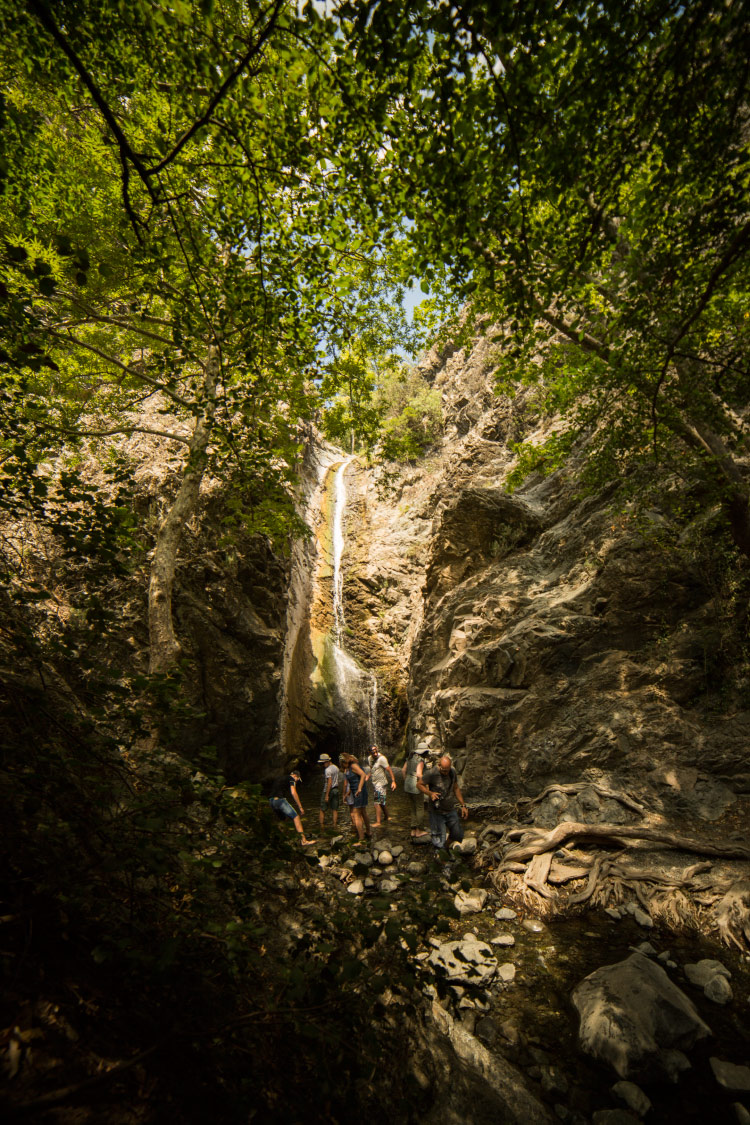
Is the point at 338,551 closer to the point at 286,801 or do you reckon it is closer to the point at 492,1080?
the point at 286,801

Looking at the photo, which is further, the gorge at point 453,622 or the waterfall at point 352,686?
the waterfall at point 352,686

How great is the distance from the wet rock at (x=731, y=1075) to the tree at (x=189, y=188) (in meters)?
6.24

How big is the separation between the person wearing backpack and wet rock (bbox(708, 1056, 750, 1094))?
4.49 metres

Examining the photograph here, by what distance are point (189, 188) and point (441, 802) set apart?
8.76 m

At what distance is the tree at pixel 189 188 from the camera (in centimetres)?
282

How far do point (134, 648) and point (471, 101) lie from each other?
9.80m

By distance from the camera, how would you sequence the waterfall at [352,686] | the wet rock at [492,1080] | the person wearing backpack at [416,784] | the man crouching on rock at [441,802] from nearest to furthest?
the wet rock at [492,1080] → the man crouching on rock at [441,802] → the person wearing backpack at [416,784] → the waterfall at [352,686]

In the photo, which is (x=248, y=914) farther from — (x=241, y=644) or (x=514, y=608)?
(x=514, y=608)

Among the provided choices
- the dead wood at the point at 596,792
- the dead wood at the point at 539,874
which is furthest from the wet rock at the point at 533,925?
the dead wood at the point at 596,792

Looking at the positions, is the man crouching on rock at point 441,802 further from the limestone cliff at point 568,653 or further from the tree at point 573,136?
the tree at point 573,136

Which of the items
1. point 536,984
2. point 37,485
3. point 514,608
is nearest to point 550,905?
point 536,984

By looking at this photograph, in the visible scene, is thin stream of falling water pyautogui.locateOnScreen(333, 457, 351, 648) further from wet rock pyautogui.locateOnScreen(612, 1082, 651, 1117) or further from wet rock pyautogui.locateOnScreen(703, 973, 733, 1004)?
wet rock pyautogui.locateOnScreen(612, 1082, 651, 1117)

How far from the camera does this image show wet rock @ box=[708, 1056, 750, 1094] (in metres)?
3.07

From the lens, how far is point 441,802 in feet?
23.0
